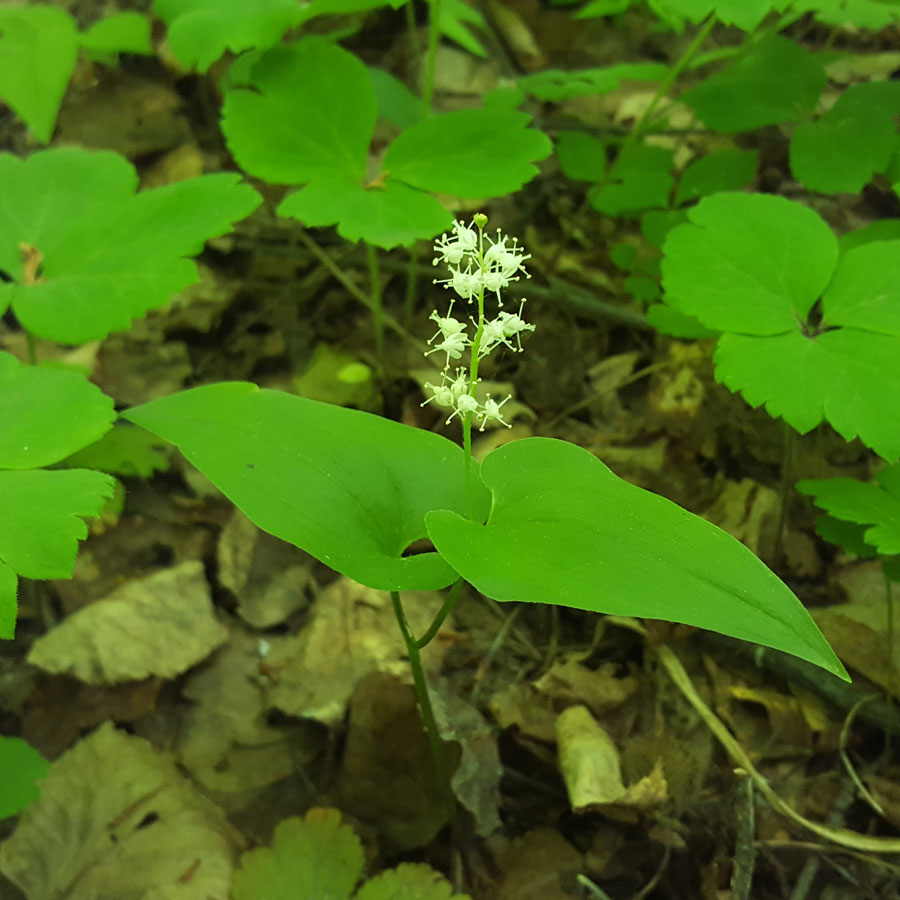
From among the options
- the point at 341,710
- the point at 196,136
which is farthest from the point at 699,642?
the point at 196,136

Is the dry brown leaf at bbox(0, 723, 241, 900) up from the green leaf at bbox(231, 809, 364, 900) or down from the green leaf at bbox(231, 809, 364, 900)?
down

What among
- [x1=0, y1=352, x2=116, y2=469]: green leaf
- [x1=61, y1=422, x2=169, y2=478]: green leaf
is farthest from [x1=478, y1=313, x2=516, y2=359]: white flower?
[x1=61, y1=422, x2=169, y2=478]: green leaf

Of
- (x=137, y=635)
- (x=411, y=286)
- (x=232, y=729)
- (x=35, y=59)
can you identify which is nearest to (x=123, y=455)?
(x=137, y=635)

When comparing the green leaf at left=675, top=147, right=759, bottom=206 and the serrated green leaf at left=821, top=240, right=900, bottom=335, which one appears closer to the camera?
the serrated green leaf at left=821, top=240, right=900, bottom=335

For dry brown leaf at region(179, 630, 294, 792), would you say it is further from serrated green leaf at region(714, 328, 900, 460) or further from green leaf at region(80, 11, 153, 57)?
green leaf at region(80, 11, 153, 57)

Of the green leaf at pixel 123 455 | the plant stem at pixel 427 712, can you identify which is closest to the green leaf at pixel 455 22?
the green leaf at pixel 123 455

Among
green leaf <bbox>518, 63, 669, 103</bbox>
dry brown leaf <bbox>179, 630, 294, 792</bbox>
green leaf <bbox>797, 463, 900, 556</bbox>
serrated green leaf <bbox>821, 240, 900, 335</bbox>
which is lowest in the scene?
dry brown leaf <bbox>179, 630, 294, 792</bbox>

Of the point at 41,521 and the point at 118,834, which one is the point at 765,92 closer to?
the point at 41,521
